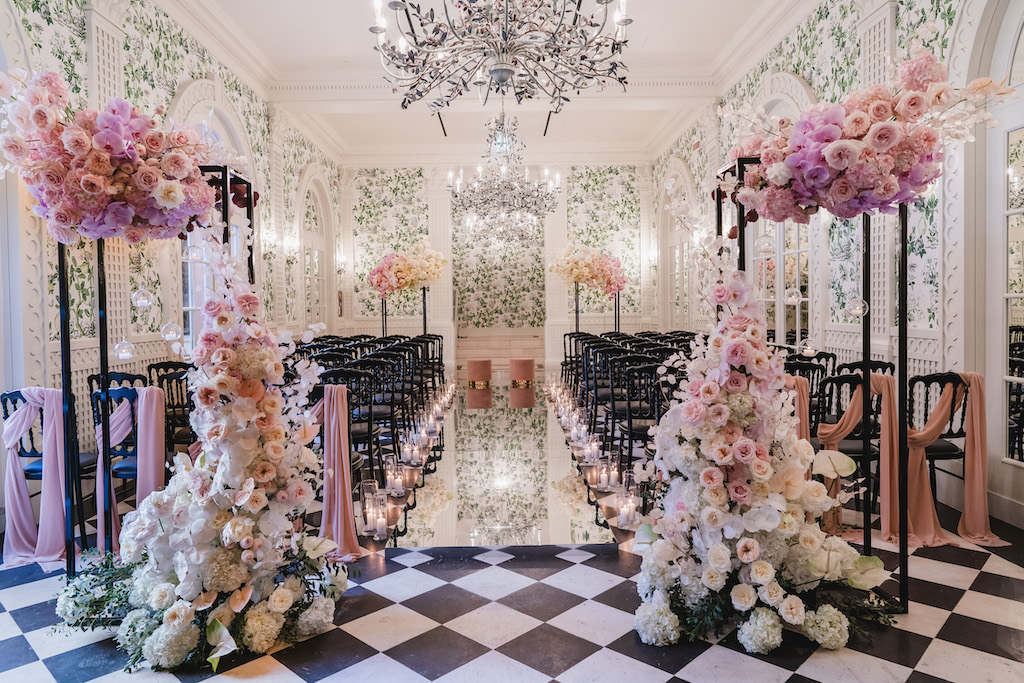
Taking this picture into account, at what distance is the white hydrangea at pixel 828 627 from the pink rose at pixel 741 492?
0.52 m

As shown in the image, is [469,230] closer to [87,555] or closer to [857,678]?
[87,555]

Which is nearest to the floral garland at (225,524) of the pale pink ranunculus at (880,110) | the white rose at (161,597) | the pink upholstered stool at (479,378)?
the white rose at (161,597)

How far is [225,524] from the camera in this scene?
253 cm

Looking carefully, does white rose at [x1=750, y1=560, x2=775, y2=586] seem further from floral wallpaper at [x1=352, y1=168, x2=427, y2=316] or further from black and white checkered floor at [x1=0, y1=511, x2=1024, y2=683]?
floral wallpaper at [x1=352, y1=168, x2=427, y2=316]

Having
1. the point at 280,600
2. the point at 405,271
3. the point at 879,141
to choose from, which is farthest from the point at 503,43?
the point at 405,271

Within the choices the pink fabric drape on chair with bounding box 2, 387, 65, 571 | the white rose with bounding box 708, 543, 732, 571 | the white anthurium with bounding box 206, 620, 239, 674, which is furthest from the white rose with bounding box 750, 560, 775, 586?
the pink fabric drape on chair with bounding box 2, 387, 65, 571

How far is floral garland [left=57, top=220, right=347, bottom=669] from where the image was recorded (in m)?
2.47

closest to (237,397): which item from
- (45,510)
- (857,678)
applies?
(45,510)

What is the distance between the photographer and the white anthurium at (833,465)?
277cm

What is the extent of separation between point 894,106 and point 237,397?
2.80m

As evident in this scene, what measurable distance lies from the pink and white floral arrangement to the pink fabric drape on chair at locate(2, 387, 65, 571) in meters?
3.85

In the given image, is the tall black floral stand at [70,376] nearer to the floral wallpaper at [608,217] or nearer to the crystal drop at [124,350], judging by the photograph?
the crystal drop at [124,350]

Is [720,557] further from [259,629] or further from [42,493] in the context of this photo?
[42,493]

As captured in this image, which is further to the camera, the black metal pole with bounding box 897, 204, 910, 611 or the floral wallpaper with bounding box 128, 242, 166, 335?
the floral wallpaper with bounding box 128, 242, 166, 335
